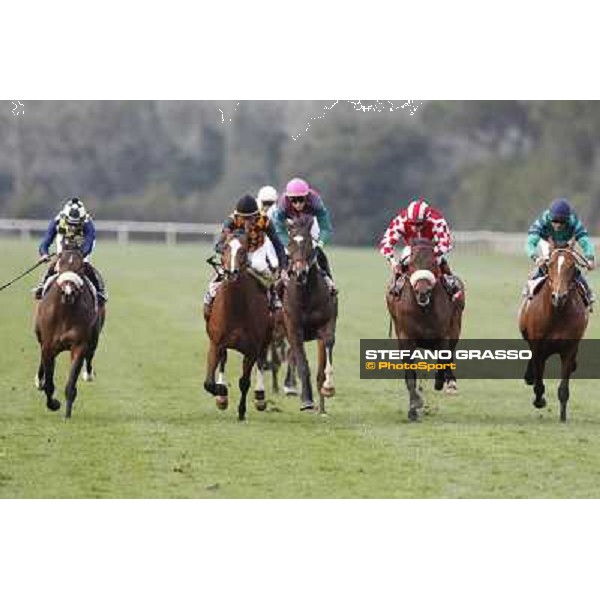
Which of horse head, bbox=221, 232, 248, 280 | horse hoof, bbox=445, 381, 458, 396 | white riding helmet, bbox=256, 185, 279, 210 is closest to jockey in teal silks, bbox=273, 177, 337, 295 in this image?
horse head, bbox=221, 232, 248, 280

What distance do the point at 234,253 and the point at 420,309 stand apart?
2028 millimetres

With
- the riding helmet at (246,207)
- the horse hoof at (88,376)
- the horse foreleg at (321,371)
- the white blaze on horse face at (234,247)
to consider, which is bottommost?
the horse hoof at (88,376)

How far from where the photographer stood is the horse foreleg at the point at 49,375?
1392 centimetres

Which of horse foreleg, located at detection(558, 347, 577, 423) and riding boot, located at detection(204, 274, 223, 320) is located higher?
riding boot, located at detection(204, 274, 223, 320)

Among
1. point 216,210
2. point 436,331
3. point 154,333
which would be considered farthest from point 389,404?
point 216,210

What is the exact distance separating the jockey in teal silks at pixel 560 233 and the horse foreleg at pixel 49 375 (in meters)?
4.34

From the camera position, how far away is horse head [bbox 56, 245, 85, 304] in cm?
1362

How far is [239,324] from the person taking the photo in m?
13.7

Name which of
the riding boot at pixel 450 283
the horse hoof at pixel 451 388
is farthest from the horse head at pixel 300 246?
the horse hoof at pixel 451 388

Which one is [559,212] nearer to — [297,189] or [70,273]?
[297,189]

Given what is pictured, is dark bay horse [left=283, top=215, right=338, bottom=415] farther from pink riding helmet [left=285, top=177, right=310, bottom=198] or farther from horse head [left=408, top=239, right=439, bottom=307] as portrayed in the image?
horse head [left=408, top=239, right=439, bottom=307]

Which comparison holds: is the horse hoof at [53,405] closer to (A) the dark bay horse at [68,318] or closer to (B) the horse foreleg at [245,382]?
(A) the dark bay horse at [68,318]

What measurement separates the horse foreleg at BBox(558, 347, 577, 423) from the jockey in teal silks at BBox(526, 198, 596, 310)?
0.50 metres

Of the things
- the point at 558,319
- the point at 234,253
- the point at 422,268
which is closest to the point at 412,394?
the point at 422,268
